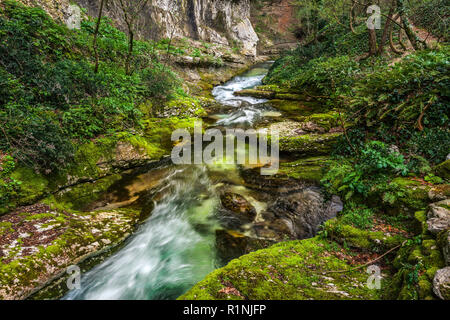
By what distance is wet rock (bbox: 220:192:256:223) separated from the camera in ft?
17.4

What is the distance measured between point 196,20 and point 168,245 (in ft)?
79.6

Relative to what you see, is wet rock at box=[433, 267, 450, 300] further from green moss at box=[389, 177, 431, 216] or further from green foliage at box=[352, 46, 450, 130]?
green foliage at box=[352, 46, 450, 130]

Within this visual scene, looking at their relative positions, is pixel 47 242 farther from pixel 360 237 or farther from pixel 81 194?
pixel 360 237

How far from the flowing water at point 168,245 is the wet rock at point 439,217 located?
3.53 m

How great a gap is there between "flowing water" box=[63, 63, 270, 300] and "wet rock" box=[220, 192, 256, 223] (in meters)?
0.36

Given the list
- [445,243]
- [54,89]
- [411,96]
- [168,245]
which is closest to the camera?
[445,243]

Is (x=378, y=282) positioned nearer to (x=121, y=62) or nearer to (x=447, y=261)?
(x=447, y=261)

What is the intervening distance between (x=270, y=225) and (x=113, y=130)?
5.86 meters

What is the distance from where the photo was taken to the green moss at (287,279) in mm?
2467

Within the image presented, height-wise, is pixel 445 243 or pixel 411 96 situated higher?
pixel 411 96

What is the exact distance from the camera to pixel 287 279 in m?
2.73

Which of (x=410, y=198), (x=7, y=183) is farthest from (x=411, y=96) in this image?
(x=7, y=183)

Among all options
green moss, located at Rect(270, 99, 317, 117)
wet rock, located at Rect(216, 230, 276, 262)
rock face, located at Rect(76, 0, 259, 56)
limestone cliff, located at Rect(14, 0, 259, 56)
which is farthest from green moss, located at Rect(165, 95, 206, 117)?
wet rock, located at Rect(216, 230, 276, 262)

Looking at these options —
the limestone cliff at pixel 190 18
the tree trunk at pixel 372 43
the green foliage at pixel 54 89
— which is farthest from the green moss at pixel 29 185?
the tree trunk at pixel 372 43
